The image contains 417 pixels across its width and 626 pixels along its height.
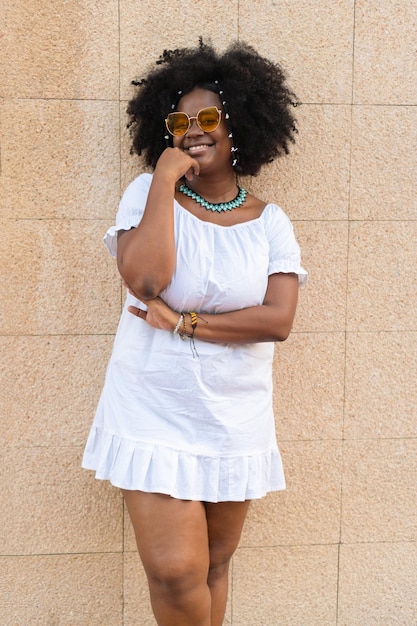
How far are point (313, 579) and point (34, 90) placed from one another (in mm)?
2707

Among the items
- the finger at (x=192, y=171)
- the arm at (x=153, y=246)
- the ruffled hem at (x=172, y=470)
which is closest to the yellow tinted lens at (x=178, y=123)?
the finger at (x=192, y=171)

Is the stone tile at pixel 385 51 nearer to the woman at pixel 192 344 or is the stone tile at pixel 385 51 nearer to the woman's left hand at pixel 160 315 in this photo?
the woman at pixel 192 344

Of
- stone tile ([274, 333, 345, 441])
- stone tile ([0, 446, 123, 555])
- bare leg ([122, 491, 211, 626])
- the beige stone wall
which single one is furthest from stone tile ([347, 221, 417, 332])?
stone tile ([0, 446, 123, 555])

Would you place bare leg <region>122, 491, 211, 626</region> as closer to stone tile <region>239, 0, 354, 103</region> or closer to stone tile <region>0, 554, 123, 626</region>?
stone tile <region>0, 554, 123, 626</region>

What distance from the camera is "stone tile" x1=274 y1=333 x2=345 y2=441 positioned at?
3355mm

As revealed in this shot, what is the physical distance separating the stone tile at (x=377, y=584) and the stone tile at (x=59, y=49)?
2586 mm

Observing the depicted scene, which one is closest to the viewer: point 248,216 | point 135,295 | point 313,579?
point 135,295

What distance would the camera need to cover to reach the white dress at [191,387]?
2482mm

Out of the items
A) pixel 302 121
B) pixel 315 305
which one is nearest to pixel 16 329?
pixel 315 305

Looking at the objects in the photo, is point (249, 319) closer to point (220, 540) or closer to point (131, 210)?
point (131, 210)

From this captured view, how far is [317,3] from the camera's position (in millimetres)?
3189

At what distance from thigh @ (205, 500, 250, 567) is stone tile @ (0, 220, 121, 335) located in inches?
40.0

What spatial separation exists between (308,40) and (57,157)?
127 cm

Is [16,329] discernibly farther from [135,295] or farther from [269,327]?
[269,327]
